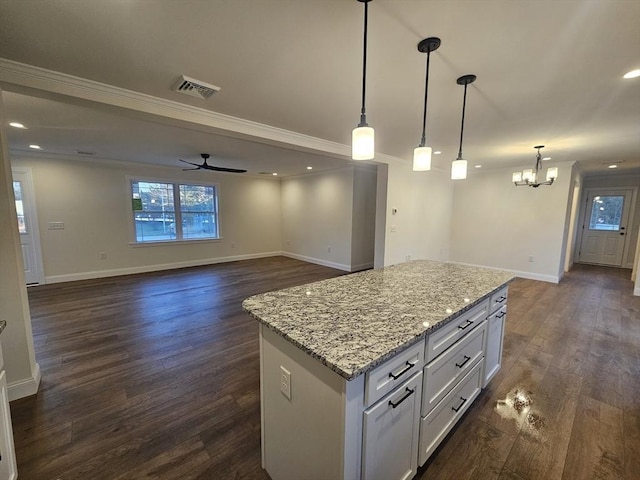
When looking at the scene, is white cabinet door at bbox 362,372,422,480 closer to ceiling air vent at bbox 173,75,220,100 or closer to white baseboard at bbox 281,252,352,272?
ceiling air vent at bbox 173,75,220,100

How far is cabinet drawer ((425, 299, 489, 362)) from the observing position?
1.35 metres

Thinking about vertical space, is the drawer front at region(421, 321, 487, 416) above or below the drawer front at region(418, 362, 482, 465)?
above

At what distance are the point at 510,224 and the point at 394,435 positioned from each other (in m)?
6.24

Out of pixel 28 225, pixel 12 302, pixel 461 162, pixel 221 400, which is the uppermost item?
pixel 461 162

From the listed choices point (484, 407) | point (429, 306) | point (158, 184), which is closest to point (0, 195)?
point (429, 306)

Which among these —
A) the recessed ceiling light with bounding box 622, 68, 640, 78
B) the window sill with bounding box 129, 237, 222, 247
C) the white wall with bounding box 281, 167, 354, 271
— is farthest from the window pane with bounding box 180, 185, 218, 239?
the recessed ceiling light with bounding box 622, 68, 640, 78

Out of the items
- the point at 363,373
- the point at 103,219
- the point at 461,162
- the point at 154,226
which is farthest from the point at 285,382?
the point at 154,226

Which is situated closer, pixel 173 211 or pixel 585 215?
pixel 173 211

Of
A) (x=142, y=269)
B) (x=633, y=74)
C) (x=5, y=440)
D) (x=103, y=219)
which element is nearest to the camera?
(x=5, y=440)

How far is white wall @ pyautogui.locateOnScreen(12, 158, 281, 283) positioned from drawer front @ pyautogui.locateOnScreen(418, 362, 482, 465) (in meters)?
6.50

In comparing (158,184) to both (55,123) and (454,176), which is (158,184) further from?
(454,176)

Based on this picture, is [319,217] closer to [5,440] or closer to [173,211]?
[173,211]

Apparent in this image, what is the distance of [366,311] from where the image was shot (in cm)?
144

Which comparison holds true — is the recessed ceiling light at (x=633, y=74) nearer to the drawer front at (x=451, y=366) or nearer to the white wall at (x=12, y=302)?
the drawer front at (x=451, y=366)
